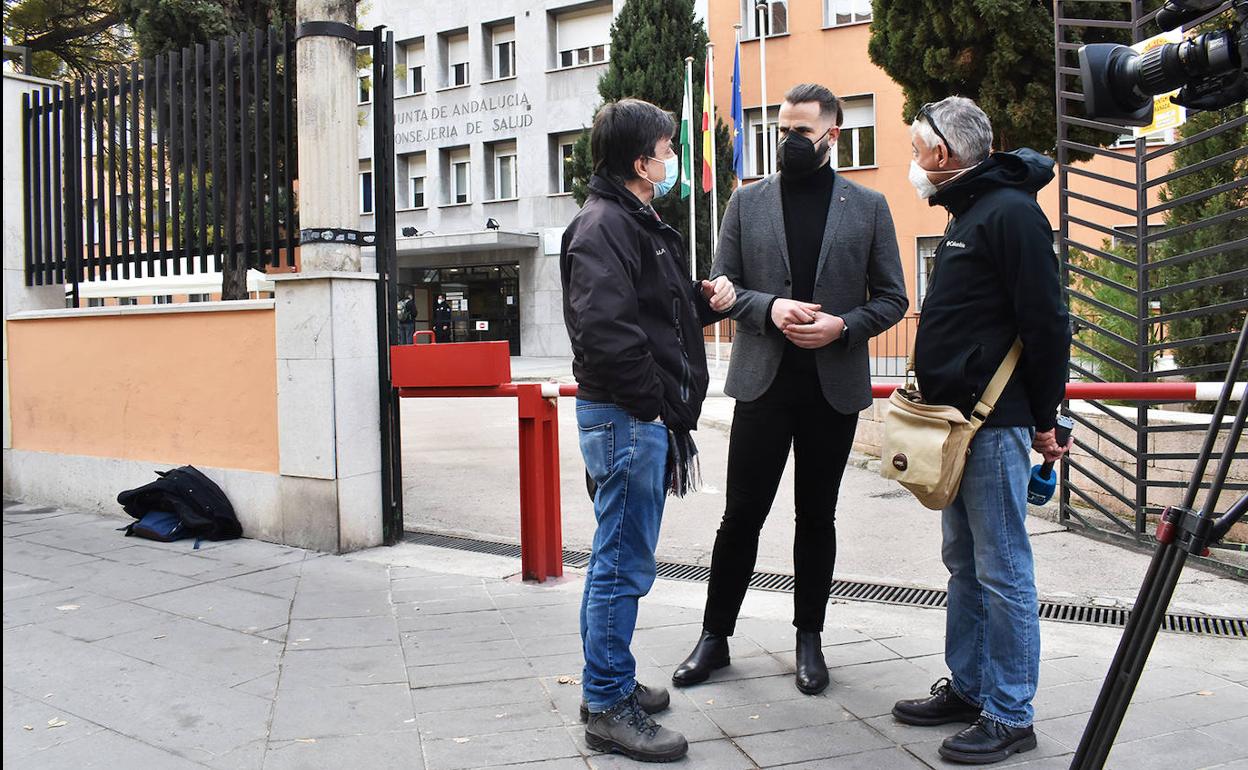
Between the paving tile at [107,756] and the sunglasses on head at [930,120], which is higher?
the sunglasses on head at [930,120]

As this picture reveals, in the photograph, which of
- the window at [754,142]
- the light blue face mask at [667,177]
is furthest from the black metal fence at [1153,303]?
the window at [754,142]

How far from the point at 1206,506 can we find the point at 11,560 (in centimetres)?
608

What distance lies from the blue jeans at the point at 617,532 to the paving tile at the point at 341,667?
0.98 m

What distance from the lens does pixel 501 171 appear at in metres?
29.8

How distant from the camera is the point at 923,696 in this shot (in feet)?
11.5

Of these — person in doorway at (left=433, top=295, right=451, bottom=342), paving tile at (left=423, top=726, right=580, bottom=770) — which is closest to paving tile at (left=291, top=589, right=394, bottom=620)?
paving tile at (left=423, top=726, right=580, bottom=770)

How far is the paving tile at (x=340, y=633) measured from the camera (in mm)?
4172

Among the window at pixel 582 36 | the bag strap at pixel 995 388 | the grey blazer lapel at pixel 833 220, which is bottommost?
the bag strap at pixel 995 388

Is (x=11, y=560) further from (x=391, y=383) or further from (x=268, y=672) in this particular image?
(x=268, y=672)

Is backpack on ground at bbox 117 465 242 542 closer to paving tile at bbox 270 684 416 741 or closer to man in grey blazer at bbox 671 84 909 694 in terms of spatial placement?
paving tile at bbox 270 684 416 741

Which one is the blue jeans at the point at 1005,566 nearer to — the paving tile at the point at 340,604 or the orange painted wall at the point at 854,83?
the paving tile at the point at 340,604

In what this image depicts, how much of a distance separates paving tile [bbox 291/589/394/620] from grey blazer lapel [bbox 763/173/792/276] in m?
2.45

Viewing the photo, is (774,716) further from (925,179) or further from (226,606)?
(226,606)

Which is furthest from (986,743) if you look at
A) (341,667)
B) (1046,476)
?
(341,667)
